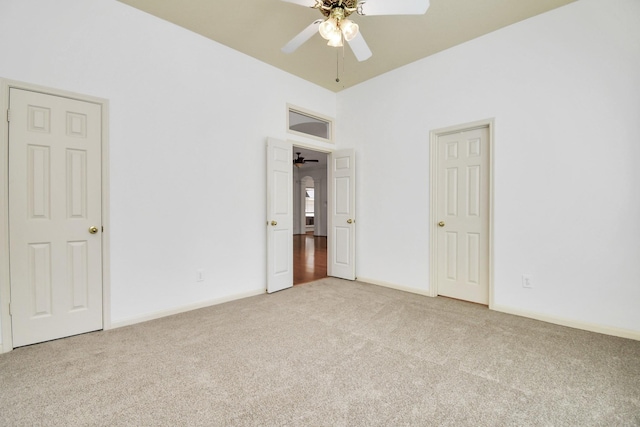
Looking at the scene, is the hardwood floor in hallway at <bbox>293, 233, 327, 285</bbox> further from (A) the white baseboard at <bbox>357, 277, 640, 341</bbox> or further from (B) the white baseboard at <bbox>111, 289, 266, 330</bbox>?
(A) the white baseboard at <bbox>357, 277, 640, 341</bbox>

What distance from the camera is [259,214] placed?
382 centimetres

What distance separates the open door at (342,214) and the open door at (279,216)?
0.89 metres

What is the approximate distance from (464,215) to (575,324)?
1461 mm

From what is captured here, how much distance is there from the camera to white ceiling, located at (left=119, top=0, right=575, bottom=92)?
2758mm

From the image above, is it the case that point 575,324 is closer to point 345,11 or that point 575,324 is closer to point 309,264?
point 345,11

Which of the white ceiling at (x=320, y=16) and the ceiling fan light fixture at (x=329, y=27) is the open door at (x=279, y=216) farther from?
the ceiling fan light fixture at (x=329, y=27)

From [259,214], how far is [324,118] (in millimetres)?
1987

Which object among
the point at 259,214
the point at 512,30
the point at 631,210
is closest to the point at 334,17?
Result: the point at 512,30

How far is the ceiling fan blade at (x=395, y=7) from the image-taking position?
1992 mm

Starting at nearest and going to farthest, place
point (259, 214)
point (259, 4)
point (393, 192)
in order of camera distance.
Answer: point (259, 4), point (259, 214), point (393, 192)

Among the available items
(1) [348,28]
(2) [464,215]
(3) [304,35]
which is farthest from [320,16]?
(2) [464,215]

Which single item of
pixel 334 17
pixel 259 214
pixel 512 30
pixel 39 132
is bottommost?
pixel 259 214

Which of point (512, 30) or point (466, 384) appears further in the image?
point (512, 30)

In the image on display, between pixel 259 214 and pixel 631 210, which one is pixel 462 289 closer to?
pixel 631 210
